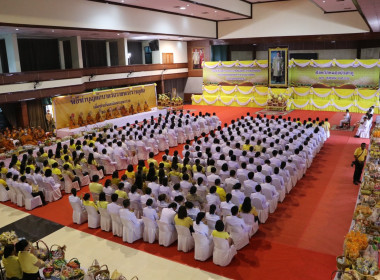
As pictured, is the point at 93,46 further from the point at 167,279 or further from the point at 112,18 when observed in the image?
the point at 167,279

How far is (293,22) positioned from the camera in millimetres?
22609

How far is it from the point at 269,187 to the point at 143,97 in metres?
15.7

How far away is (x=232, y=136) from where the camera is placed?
41.4 ft

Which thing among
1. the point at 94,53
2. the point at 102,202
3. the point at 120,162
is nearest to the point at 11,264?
the point at 102,202

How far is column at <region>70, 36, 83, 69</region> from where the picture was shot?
62.4 feet

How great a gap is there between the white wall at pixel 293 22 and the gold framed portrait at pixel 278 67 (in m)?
1.92

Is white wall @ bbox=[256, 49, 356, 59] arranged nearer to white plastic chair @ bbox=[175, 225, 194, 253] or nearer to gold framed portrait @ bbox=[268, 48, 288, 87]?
gold framed portrait @ bbox=[268, 48, 288, 87]

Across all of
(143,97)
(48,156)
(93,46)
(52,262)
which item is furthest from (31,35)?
(52,262)

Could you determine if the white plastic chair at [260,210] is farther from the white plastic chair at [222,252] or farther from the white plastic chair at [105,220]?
the white plastic chair at [105,220]

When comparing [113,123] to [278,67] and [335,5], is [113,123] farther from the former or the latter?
[335,5]

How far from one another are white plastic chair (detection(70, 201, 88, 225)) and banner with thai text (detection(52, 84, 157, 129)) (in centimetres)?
991

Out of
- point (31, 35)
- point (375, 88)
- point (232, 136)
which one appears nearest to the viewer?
point (232, 136)

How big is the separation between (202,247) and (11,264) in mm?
3357

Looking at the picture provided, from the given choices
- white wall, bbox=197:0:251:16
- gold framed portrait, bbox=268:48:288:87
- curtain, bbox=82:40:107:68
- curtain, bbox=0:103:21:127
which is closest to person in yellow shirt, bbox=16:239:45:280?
curtain, bbox=0:103:21:127
